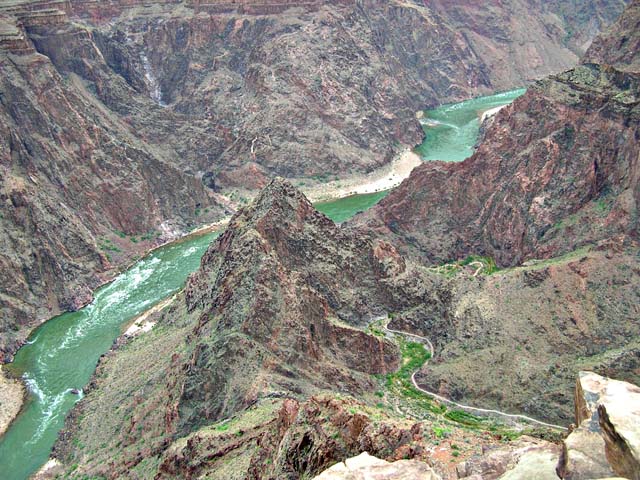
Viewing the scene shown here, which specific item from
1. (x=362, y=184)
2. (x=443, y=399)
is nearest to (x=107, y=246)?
(x=362, y=184)

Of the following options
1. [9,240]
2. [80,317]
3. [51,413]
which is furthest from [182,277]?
[51,413]

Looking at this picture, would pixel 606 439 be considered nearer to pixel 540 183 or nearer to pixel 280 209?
pixel 280 209

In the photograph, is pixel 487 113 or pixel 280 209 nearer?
pixel 280 209

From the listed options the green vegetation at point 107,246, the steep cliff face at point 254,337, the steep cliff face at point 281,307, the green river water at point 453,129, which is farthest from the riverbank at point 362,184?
the steep cliff face at point 254,337

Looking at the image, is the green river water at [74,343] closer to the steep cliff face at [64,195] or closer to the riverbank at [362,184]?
Result: the steep cliff face at [64,195]

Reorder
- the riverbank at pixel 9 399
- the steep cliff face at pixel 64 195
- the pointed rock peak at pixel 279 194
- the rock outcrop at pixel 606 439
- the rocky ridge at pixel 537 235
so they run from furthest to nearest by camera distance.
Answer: the steep cliff face at pixel 64 195 → the riverbank at pixel 9 399 → the pointed rock peak at pixel 279 194 → the rocky ridge at pixel 537 235 → the rock outcrop at pixel 606 439

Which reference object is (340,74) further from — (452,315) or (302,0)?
(452,315)
